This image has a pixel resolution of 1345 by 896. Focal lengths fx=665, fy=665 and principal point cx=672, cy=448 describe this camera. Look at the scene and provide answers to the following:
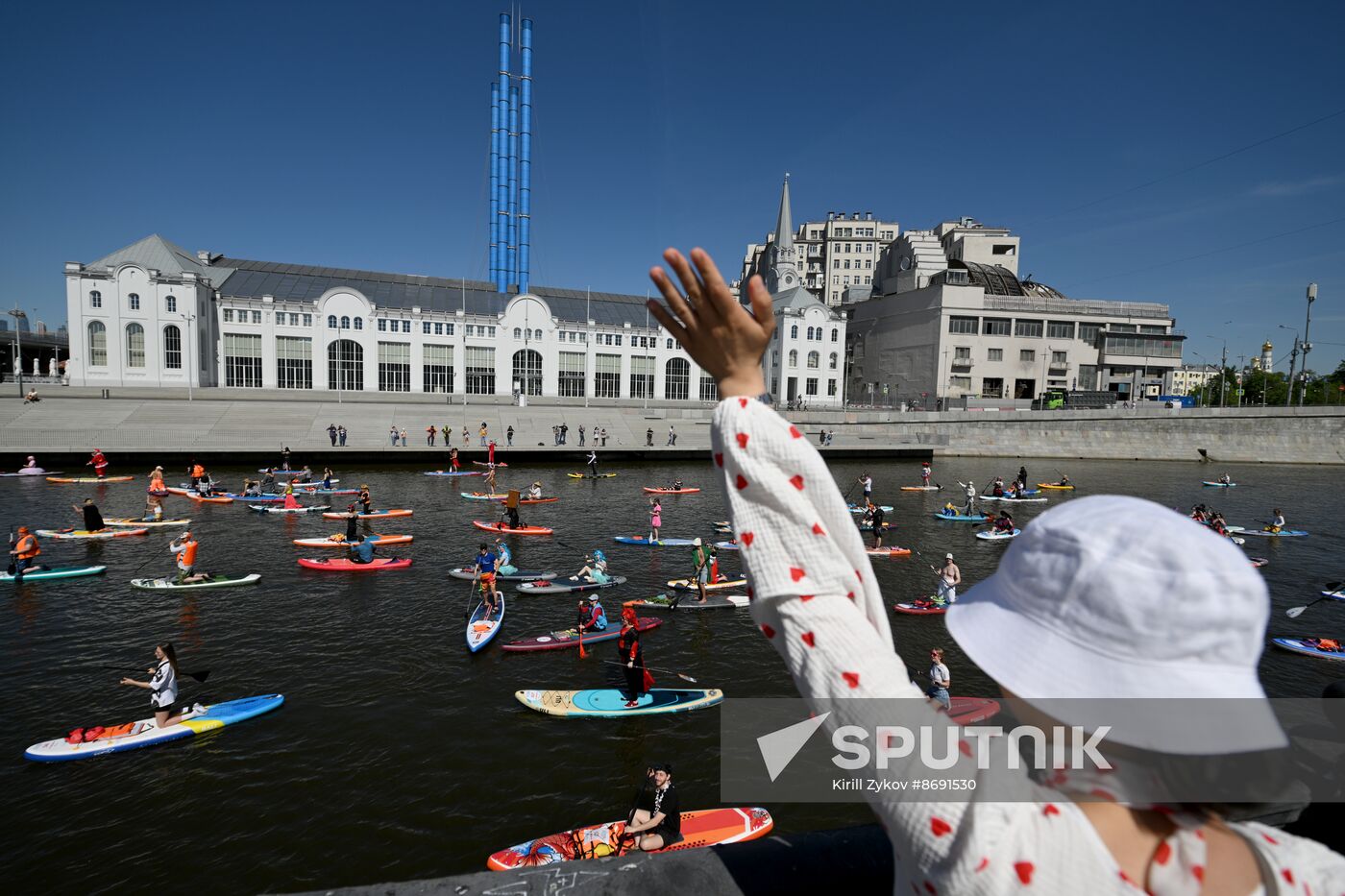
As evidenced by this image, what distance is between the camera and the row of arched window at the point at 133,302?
64938 millimetres

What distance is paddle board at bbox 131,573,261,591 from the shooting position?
19.5 metres

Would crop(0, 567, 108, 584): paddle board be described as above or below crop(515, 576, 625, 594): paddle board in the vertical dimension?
above

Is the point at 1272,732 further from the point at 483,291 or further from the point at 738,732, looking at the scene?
the point at 483,291

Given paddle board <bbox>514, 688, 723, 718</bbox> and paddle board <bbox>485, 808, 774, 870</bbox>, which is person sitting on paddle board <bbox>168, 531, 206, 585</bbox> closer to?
paddle board <bbox>514, 688, 723, 718</bbox>

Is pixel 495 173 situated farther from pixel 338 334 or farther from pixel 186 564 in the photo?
pixel 186 564

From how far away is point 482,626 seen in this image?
54.7 feet

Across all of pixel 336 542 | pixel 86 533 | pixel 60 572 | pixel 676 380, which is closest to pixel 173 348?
pixel 86 533

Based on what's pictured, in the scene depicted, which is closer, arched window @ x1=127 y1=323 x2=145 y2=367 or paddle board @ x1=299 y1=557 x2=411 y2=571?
paddle board @ x1=299 y1=557 x2=411 y2=571

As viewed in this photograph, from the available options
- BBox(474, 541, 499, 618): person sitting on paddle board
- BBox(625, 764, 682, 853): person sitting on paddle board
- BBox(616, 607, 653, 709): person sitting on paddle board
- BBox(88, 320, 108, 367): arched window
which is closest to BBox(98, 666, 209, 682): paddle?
BBox(474, 541, 499, 618): person sitting on paddle board

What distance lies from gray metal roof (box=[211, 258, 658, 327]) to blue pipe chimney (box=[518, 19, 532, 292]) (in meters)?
Result: 4.63

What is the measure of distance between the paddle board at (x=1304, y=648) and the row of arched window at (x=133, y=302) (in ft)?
279

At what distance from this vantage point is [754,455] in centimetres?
188

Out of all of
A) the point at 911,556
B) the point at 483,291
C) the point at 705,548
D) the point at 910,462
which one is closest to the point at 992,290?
the point at 910,462

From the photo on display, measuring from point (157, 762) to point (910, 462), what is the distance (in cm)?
5642
